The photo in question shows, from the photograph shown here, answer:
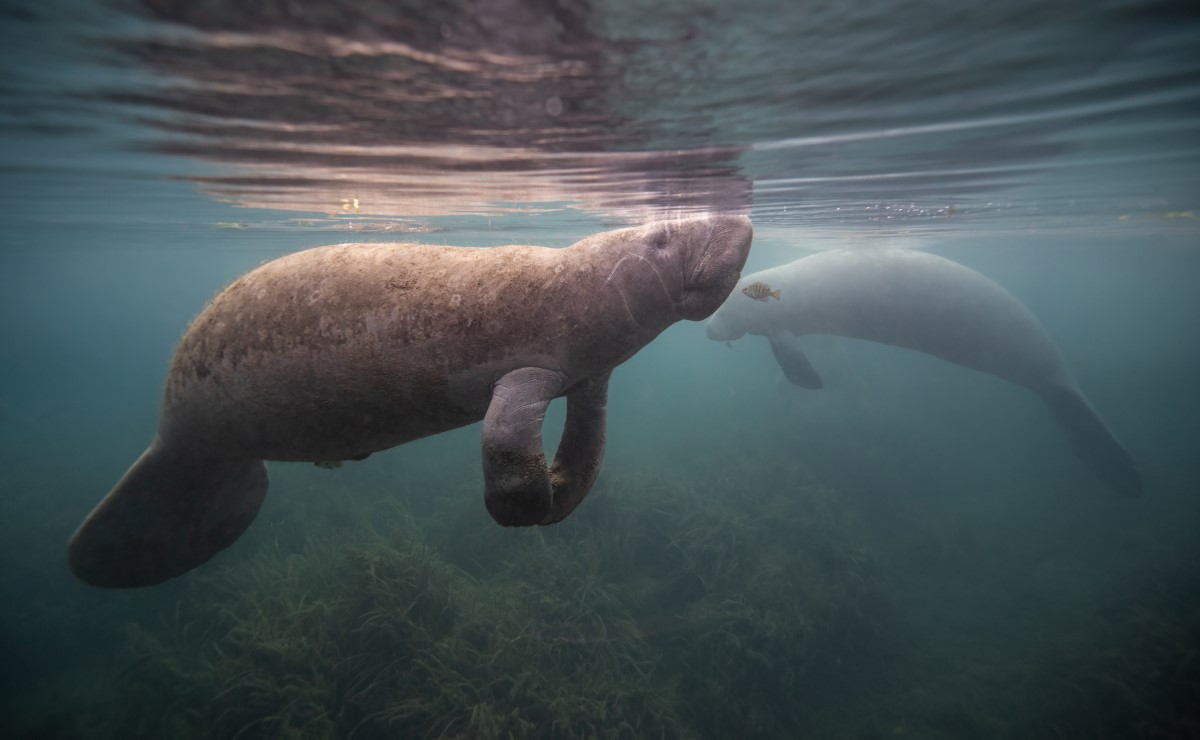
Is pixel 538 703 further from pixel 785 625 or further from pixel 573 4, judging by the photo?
pixel 573 4

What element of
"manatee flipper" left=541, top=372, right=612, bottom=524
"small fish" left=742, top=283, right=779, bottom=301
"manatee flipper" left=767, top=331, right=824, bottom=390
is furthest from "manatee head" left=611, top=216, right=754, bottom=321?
"manatee flipper" left=767, top=331, right=824, bottom=390

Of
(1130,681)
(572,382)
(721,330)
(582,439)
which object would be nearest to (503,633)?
(582,439)

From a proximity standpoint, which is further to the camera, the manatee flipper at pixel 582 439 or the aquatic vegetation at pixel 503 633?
the aquatic vegetation at pixel 503 633

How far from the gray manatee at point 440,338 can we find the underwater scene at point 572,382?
2 cm

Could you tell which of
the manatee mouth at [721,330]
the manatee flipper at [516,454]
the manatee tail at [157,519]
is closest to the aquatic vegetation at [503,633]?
the manatee tail at [157,519]

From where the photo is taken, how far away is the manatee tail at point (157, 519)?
10.8 ft

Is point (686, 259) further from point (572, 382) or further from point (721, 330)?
point (721, 330)

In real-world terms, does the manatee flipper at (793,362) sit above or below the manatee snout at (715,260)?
below

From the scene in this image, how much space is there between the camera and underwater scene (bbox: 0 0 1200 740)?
266 cm

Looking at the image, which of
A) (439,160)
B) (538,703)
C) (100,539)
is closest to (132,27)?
(100,539)

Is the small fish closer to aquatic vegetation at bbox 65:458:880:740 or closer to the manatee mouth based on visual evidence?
aquatic vegetation at bbox 65:458:880:740

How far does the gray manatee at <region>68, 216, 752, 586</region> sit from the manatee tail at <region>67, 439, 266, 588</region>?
68 centimetres

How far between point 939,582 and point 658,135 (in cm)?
1185

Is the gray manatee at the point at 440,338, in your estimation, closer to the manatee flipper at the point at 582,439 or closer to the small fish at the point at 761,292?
the manatee flipper at the point at 582,439
